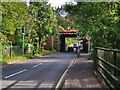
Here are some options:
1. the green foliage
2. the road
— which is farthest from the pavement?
the green foliage

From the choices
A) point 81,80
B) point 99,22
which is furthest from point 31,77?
point 99,22

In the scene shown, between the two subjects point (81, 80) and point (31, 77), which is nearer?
point (81, 80)

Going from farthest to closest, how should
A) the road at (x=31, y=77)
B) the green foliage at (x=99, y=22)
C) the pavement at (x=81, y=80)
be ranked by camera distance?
the green foliage at (x=99, y=22) < the road at (x=31, y=77) < the pavement at (x=81, y=80)

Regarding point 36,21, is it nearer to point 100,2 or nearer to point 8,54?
point 8,54

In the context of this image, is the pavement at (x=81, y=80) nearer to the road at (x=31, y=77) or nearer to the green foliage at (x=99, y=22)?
the road at (x=31, y=77)

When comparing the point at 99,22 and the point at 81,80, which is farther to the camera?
the point at 99,22

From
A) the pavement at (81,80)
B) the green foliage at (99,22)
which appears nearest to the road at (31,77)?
the pavement at (81,80)

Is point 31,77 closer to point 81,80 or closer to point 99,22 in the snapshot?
point 81,80

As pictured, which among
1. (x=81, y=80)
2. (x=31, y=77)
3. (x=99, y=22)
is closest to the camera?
(x=81, y=80)

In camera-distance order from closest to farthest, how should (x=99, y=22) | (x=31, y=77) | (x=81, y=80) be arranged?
(x=81, y=80)
(x=31, y=77)
(x=99, y=22)

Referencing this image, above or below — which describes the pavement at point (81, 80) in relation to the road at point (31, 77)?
above

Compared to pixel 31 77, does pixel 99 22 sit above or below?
above

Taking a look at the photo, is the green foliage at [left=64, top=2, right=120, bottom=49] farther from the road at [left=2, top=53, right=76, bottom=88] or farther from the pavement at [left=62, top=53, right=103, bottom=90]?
the road at [left=2, top=53, right=76, bottom=88]

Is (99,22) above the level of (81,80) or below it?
above
